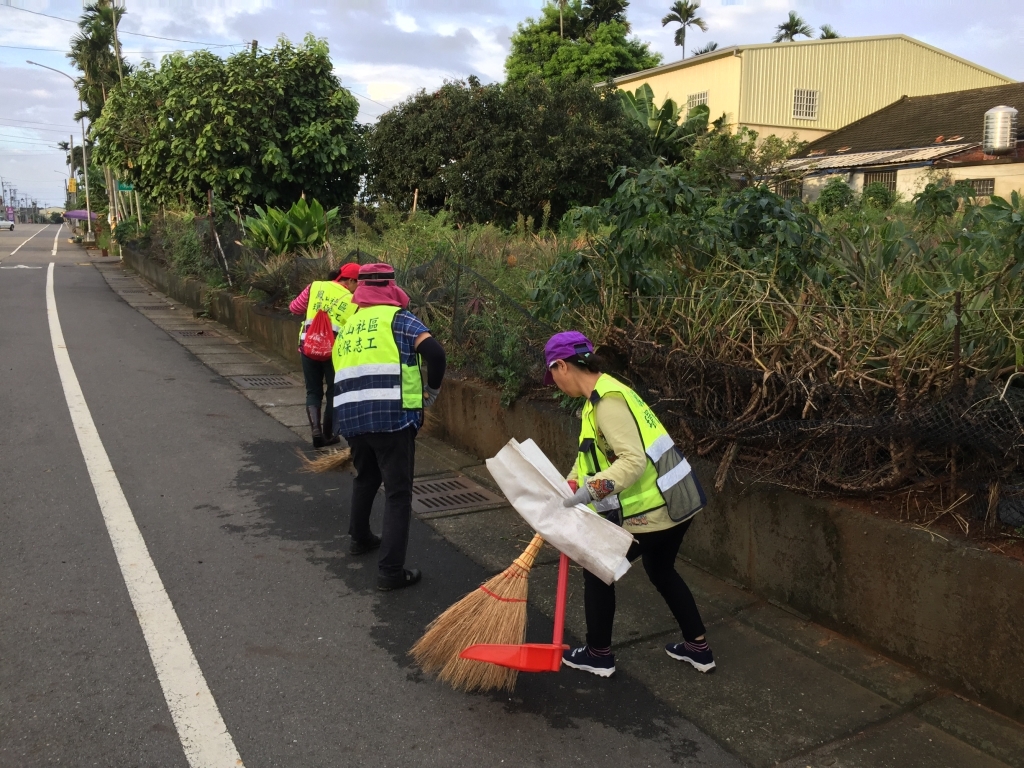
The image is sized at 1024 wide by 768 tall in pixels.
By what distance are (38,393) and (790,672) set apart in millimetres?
7933

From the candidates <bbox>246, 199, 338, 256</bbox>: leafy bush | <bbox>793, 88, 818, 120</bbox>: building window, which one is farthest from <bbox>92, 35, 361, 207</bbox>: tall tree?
<bbox>793, 88, 818, 120</bbox>: building window

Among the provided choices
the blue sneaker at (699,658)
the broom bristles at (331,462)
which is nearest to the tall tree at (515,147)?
the broom bristles at (331,462)

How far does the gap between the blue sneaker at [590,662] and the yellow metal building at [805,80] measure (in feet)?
85.5

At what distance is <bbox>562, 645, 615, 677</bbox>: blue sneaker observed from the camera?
12.5ft

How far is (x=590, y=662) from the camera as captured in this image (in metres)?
3.84

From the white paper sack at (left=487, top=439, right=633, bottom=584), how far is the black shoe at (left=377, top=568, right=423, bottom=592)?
1.42m

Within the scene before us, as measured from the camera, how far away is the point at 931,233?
6.40 m

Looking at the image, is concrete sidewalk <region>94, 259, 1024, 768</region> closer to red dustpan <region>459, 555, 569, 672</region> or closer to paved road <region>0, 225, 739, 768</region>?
paved road <region>0, 225, 739, 768</region>

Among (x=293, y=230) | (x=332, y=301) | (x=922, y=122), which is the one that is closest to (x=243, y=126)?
(x=293, y=230)

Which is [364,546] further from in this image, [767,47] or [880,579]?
[767,47]

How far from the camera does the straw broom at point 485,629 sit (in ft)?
12.0

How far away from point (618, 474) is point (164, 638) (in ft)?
7.31

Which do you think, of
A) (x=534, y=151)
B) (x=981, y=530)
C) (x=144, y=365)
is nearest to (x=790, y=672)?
(x=981, y=530)

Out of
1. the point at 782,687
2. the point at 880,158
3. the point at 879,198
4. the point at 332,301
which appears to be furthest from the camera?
the point at 880,158
